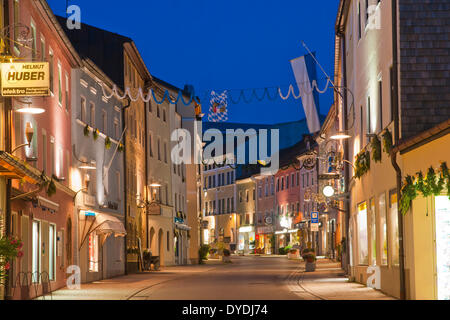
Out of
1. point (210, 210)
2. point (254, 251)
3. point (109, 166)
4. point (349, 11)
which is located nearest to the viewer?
point (349, 11)

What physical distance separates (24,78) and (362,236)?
15.4 m

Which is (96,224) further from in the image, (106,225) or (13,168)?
(13,168)

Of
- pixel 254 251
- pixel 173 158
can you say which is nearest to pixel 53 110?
pixel 173 158

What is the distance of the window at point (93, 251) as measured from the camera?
36.3m

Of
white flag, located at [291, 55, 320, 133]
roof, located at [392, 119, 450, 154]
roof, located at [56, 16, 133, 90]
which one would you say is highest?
roof, located at [56, 16, 133, 90]

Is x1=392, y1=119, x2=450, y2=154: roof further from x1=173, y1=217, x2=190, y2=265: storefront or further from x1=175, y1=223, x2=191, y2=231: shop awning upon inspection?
x1=175, y1=223, x2=191, y2=231: shop awning

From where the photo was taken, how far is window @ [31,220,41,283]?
25844 millimetres

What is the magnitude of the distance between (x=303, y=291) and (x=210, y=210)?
10204 cm

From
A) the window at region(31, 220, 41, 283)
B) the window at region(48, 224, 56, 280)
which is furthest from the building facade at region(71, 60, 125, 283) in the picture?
the window at region(31, 220, 41, 283)

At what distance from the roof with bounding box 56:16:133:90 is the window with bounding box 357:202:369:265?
17.7 metres

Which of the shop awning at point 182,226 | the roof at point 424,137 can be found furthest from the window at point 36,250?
the shop awning at point 182,226

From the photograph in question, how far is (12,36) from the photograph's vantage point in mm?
22859


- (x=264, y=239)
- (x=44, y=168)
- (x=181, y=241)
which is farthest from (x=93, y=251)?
(x=264, y=239)

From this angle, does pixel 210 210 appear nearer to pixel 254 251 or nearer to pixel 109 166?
pixel 254 251
